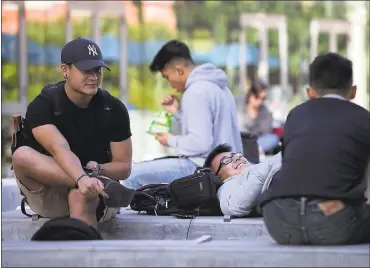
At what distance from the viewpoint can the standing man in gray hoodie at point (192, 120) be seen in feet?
30.0

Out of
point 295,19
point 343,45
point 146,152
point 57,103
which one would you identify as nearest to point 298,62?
point 295,19

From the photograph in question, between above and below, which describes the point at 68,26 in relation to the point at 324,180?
below

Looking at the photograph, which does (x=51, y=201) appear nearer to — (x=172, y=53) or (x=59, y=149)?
(x=59, y=149)

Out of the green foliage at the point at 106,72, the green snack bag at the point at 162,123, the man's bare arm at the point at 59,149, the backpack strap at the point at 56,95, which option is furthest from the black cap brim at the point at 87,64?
the green foliage at the point at 106,72

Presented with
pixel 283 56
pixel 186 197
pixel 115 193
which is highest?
pixel 115 193

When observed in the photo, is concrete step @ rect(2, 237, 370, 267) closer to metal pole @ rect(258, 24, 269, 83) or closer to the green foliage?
the green foliage

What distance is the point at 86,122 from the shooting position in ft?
23.4

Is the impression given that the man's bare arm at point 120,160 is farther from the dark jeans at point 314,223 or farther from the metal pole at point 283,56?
the metal pole at point 283,56

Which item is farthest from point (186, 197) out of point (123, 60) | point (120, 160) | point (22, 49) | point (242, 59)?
point (242, 59)

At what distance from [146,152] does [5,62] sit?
2390 mm

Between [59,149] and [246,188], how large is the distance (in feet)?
3.80

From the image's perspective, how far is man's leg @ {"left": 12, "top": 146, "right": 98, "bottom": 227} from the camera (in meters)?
6.75

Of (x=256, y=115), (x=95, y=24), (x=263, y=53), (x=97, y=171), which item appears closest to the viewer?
(x=97, y=171)

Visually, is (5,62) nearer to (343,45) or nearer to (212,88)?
(212,88)
